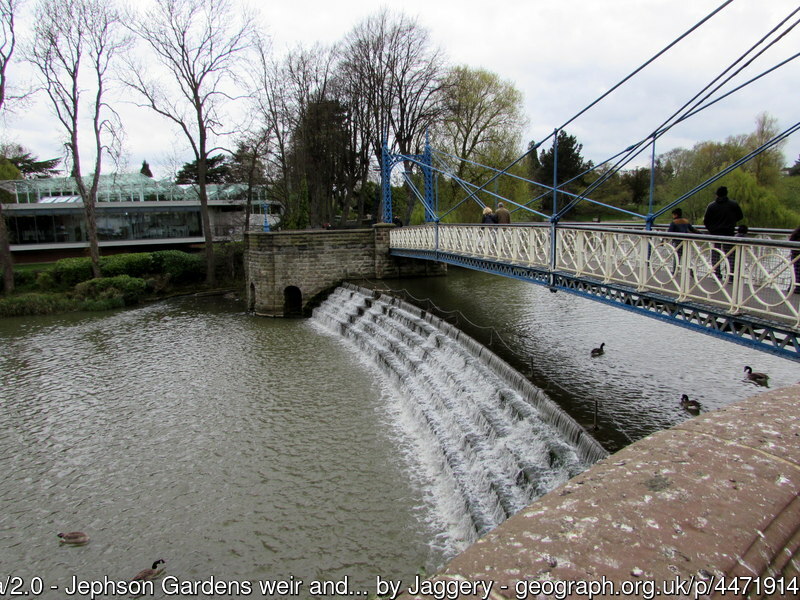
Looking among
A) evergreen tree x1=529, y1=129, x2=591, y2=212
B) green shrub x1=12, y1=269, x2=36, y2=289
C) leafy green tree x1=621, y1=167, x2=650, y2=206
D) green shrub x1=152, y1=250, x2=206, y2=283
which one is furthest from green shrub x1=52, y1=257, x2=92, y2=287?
leafy green tree x1=621, y1=167, x2=650, y2=206

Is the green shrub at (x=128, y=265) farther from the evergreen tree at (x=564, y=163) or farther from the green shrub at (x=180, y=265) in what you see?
the evergreen tree at (x=564, y=163)

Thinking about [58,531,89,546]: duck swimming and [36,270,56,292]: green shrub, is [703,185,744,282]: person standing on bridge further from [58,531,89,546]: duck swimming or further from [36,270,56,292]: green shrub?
[36,270,56,292]: green shrub

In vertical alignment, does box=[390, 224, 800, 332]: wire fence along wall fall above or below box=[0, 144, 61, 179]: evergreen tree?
below

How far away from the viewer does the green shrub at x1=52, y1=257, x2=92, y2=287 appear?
24.4m

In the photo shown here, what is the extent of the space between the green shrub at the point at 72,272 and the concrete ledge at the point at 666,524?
86.3 feet

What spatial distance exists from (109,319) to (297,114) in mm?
15668

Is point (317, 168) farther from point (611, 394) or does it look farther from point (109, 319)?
point (611, 394)

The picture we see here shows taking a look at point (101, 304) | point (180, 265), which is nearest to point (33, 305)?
point (101, 304)

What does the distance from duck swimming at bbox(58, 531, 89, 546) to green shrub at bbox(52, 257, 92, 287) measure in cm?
2116

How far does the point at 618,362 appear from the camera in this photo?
1028cm

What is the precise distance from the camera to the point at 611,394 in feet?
28.0

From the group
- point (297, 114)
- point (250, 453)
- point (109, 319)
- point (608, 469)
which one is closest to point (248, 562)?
point (250, 453)

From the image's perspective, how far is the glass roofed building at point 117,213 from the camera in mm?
31594

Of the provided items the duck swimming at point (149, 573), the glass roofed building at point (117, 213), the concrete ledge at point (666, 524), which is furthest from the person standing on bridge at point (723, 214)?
the glass roofed building at point (117, 213)
